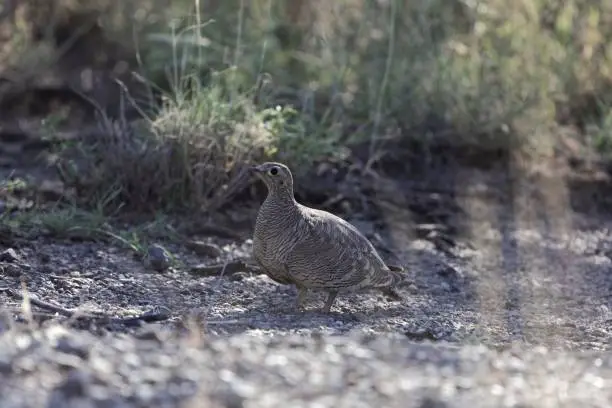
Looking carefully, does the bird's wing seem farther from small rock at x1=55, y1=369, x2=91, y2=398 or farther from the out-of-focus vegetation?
small rock at x1=55, y1=369, x2=91, y2=398

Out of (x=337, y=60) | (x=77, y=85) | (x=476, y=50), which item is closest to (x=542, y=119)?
(x=476, y=50)

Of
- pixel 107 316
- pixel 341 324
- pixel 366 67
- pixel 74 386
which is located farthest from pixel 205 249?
pixel 74 386

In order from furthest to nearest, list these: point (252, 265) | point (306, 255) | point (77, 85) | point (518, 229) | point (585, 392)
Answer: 1. point (77, 85)
2. point (518, 229)
3. point (252, 265)
4. point (306, 255)
5. point (585, 392)

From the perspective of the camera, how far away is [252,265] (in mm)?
7801

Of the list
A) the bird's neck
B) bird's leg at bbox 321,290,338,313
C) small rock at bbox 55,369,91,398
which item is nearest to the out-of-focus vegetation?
the bird's neck

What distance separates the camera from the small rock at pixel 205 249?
8.07 meters

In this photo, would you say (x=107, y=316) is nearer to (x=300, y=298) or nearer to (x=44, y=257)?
(x=300, y=298)

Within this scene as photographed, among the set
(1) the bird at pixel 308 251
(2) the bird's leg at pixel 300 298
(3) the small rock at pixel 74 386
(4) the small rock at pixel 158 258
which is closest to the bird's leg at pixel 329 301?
(1) the bird at pixel 308 251

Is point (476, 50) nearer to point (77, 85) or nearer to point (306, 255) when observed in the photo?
point (77, 85)

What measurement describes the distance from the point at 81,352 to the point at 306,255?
195cm

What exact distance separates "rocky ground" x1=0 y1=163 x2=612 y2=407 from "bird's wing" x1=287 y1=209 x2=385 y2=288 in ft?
0.66

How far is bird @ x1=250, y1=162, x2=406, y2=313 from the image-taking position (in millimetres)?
6801

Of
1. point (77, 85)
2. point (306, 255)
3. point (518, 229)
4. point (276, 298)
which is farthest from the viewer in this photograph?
point (77, 85)

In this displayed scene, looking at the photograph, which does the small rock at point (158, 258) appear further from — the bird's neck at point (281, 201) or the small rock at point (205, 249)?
the bird's neck at point (281, 201)
